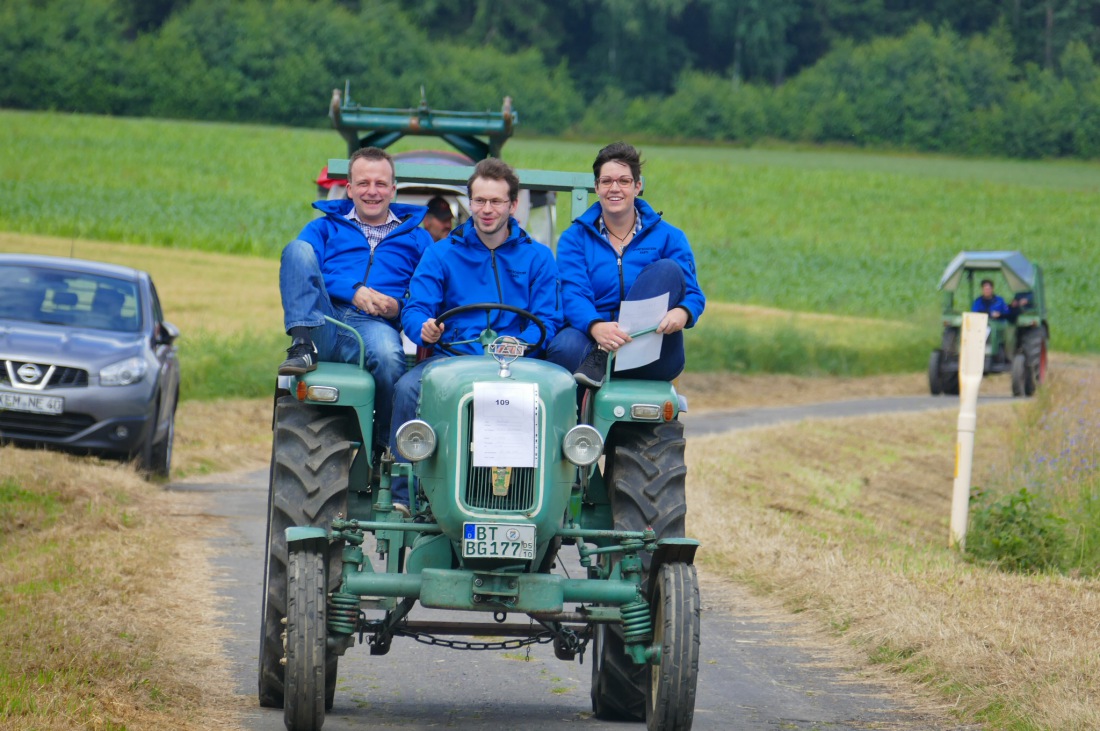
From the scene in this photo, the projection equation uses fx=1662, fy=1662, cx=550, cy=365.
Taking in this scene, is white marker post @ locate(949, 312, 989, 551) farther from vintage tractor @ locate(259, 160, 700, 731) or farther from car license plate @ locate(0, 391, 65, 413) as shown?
car license plate @ locate(0, 391, 65, 413)

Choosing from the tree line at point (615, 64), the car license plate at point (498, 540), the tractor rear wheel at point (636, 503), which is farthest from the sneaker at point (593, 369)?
the tree line at point (615, 64)

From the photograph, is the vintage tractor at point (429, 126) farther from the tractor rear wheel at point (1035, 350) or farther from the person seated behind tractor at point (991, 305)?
the person seated behind tractor at point (991, 305)

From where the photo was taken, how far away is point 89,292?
14469mm

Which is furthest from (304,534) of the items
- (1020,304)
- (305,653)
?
(1020,304)

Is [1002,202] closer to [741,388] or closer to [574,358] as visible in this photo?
[741,388]

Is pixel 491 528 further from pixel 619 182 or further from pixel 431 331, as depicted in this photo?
pixel 619 182

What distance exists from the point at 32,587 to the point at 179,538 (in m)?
2.72

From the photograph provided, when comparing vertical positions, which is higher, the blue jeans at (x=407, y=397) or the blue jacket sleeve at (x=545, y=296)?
the blue jacket sleeve at (x=545, y=296)

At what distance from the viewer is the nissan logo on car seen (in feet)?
42.7

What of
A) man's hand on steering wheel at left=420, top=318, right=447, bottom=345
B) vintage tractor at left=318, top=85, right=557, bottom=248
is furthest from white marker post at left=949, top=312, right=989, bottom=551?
man's hand on steering wheel at left=420, top=318, right=447, bottom=345

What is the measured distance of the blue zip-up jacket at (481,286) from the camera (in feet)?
21.6

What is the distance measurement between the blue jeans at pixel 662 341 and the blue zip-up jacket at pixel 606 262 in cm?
7

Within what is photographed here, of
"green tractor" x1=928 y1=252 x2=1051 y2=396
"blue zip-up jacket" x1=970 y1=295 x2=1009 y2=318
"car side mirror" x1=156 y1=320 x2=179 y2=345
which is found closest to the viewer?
"car side mirror" x1=156 y1=320 x2=179 y2=345

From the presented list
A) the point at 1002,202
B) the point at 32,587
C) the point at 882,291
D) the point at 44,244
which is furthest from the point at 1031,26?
the point at 32,587
